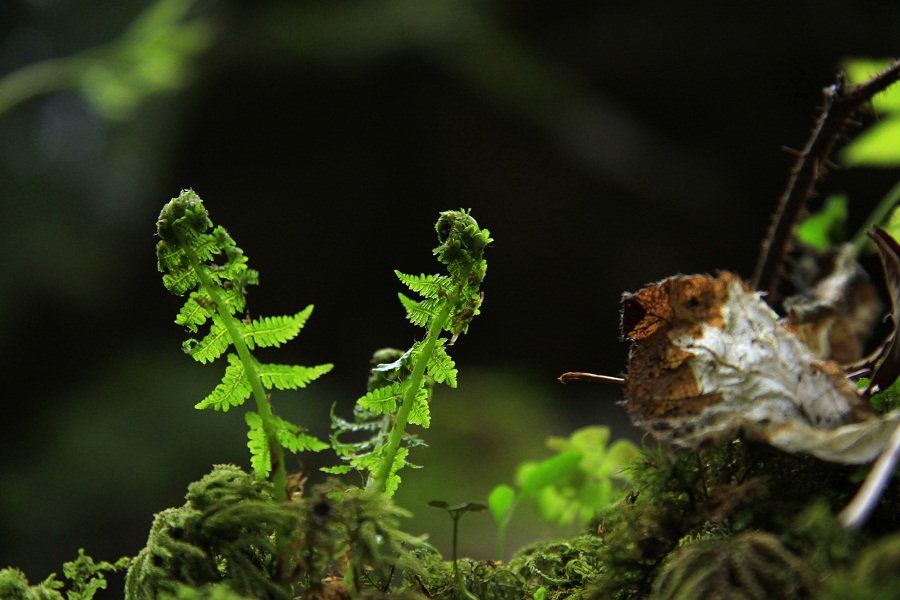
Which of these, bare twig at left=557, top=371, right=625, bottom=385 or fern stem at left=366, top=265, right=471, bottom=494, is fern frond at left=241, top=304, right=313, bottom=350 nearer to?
fern stem at left=366, top=265, right=471, bottom=494

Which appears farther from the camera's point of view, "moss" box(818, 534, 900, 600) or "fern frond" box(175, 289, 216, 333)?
"fern frond" box(175, 289, 216, 333)

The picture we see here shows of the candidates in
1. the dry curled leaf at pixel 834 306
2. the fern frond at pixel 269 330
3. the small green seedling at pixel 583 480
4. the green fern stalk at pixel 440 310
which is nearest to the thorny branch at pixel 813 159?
the dry curled leaf at pixel 834 306

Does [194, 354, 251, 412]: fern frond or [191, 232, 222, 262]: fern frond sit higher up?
[191, 232, 222, 262]: fern frond

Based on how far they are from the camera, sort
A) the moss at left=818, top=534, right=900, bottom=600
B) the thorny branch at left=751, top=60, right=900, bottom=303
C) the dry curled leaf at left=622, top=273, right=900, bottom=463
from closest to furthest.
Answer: the moss at left=818, top=534, right=900, bottom=600 < the dry curled leaf at left=622, top=273, right=900, bottom=463 < the thorny branch at left=751, top=60, right=900, bottom=303

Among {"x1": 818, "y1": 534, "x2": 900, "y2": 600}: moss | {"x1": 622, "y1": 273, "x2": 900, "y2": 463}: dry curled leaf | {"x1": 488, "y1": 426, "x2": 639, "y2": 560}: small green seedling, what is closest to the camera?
{"x1": 818, "y1": 534, "x2": 900, "y2": 600}: moss

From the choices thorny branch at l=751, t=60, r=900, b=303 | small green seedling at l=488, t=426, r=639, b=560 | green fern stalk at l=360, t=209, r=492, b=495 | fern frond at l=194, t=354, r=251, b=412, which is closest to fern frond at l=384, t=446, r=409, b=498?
green fern stalk at l=360, t=209, r=492, b=495

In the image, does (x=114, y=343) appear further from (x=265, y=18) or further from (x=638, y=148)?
(x=638, y=148)

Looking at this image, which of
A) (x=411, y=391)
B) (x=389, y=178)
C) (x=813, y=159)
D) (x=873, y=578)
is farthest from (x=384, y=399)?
(x=389, y=178)

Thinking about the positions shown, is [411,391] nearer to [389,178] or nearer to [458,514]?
[458,514]
